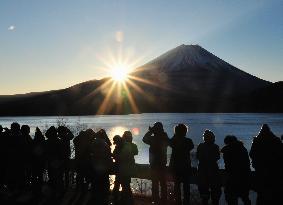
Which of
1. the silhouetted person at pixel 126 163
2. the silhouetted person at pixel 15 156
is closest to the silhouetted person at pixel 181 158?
the silhouetted person at pixel 126 163

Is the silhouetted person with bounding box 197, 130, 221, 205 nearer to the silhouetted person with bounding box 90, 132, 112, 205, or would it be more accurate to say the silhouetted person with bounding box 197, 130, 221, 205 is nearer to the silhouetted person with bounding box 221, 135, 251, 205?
the silhouetted person with bounding box 221, 135, 251, 205

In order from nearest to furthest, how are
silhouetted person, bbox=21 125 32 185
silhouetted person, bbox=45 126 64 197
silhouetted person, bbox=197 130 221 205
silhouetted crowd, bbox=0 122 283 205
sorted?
silhouetted crowd, bbox=0 122 283 205 → silhouetted person, bbox=197 130 221 205 → silhouetted person, bbox=21 125 32 185 → silhouetted person, bbox=45 126 64 197

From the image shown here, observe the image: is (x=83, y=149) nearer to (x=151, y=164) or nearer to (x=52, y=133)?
(x=52, y=133)

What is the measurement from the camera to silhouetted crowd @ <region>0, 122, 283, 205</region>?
28.2 feet

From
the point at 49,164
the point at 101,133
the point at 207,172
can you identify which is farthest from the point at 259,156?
the point at 49,164

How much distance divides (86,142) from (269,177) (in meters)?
4.82

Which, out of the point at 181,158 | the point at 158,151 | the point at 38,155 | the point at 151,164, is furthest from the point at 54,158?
the point at 181,158

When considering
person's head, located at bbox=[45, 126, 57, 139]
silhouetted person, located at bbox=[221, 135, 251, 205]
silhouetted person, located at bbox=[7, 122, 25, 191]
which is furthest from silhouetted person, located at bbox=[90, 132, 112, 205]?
silhouetted person, located at bbox=[7, 122, 25, 191]

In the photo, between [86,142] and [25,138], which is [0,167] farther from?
[86,142]

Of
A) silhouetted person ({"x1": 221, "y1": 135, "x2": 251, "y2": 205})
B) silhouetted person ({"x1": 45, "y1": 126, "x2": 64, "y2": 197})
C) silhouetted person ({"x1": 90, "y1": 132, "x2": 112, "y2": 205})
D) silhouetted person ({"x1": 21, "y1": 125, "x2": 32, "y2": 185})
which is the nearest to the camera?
silhouetted person ({"x1": 90, "y1": 132, "x2": 112, "y2": 205})

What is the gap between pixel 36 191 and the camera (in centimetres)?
1174

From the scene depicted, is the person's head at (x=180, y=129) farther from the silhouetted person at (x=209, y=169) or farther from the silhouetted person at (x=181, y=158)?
the silhouetted person at (x=209, y=169)

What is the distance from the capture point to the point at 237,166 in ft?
29.3

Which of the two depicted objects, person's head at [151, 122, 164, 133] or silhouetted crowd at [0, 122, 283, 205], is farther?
person's head at [151, 122, 164, 133]
